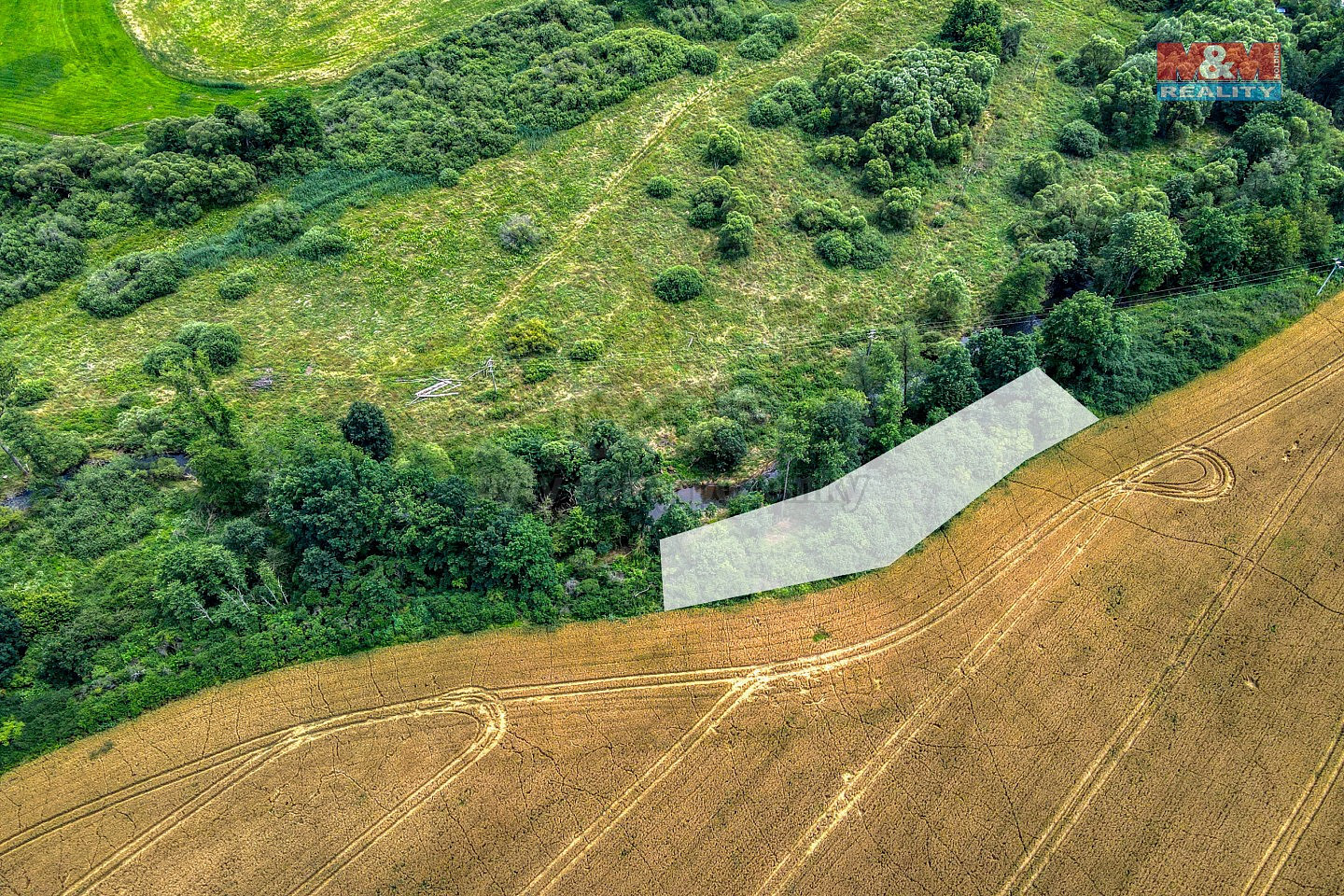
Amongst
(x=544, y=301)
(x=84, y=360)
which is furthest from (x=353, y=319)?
(x=84, y=360)

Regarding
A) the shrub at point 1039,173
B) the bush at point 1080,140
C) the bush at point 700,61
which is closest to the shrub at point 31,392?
the bush at point 700,61

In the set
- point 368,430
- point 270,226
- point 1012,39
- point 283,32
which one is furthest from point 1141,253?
point 283,32

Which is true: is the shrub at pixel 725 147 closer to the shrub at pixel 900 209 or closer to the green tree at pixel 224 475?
the shrub at pixel 900 209

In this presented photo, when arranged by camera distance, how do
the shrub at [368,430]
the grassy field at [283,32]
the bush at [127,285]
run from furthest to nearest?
the grassy field at [283,32] → the bush at [127,285] → the shrub at [368,430]

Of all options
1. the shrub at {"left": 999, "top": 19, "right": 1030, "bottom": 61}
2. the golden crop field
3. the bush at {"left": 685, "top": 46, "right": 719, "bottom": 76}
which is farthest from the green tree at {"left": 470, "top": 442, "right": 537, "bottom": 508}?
the shrub at {"left": 999, "top": 19, "right": 1030, "bottom": 61}

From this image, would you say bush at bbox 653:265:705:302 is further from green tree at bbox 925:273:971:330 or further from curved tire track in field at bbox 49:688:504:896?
curved tire track in field at bbox 49:688:504:896

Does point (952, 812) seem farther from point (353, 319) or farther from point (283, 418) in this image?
point (353, 319)

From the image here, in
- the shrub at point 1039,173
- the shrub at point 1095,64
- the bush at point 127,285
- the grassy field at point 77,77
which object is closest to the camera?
the bush at point 127,285
